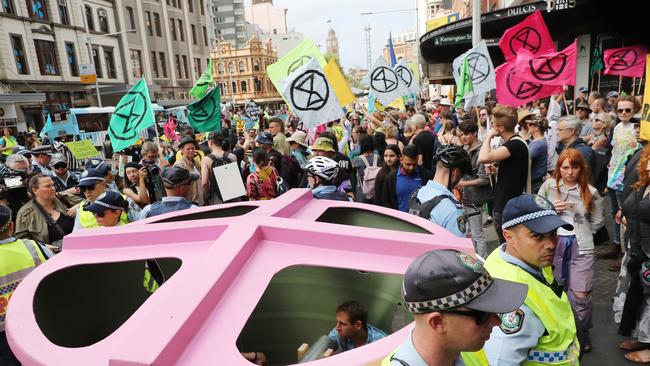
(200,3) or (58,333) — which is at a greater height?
(200,3)

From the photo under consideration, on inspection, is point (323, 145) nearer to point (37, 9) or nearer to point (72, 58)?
point (37, 9)

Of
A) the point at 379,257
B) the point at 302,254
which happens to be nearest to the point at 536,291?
the point at 379,257

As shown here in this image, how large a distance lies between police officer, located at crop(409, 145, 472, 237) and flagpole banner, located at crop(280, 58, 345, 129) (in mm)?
3372

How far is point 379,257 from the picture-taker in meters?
1.86

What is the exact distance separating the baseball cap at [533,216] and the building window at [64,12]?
1470 inches

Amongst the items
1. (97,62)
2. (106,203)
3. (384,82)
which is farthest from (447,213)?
(97,62)

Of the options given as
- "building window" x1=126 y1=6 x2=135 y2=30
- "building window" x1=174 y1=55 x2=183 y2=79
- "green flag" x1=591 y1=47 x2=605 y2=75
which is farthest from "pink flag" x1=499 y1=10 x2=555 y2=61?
"building window" x1=174 y1=55 x2=183 y2=79

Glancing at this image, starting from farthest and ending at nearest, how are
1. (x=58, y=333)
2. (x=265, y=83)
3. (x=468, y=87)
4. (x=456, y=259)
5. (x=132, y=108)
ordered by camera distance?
(x=265, y=83), (x=468, y=87), (x=132, y=108), (x=58, y=333), (x=456, y=259)

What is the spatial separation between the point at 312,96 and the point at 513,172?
326 cm

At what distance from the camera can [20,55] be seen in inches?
1106

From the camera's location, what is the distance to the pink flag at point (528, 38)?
7.46 metres

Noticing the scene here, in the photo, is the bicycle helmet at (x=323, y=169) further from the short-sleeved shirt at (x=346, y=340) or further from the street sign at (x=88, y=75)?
the street sign at (x=88, y=75)

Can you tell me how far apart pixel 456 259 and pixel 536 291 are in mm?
858

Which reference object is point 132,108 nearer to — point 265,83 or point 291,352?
point 291,352
